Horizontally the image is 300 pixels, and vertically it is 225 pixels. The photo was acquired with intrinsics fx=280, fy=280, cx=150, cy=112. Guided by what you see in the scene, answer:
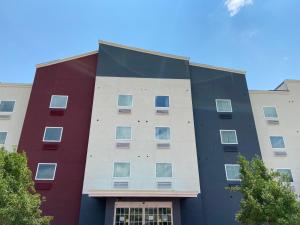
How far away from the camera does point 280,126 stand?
2275 cm

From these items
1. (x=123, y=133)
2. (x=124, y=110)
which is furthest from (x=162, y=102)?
(x=123, y=133)

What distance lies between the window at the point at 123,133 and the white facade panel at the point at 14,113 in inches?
289

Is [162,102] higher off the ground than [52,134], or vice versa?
[162,102]

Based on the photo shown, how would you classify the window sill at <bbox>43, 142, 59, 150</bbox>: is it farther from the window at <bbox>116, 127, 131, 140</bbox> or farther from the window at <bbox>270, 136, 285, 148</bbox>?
the window at <bbox>270, 136, 285, 148</bbox>

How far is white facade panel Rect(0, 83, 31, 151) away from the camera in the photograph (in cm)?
2084

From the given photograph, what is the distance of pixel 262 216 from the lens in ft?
46.1

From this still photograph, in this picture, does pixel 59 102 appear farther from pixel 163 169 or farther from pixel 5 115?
pixel 163 169

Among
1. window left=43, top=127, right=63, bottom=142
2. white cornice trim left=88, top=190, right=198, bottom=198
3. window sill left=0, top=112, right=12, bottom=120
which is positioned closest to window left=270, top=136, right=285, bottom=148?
white cornice trim left=88, top=190, right=198, bottom=198

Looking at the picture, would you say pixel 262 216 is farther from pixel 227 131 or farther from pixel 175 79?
pixel 175 79

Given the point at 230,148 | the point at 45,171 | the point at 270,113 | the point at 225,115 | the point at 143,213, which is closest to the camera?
the point at 143,213

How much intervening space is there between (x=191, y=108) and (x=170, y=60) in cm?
476

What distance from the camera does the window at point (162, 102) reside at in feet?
72.6

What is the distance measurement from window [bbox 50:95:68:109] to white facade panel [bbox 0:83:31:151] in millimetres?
2230

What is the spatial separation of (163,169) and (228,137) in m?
5.89
